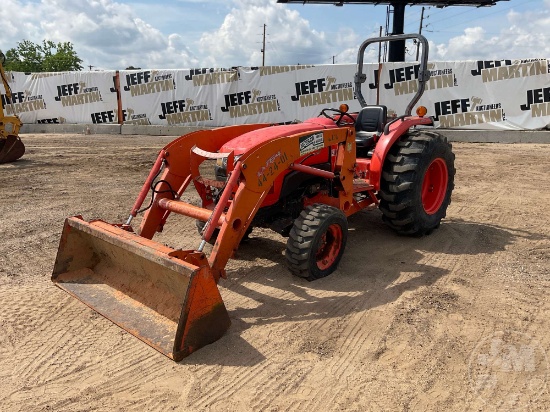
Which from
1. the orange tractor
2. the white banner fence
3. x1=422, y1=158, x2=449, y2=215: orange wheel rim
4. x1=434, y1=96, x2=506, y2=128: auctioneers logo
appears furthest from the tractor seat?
x1=434, y1=96, x2=506, y2=128: auctioneers logo

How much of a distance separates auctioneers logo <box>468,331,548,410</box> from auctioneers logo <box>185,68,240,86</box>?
14763 millimetres

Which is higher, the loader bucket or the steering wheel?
the steering wheel

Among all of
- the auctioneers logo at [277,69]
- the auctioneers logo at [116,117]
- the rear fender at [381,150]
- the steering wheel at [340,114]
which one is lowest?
the rear fender at [381,150]

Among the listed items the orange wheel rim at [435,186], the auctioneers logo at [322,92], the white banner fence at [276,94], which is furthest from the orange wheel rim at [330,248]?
the auctioneers logo at [322,92]

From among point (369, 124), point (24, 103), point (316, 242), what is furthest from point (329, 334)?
point (24, 103)

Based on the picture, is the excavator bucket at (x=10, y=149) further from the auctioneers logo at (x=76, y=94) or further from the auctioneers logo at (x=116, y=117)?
the auctioneers logo at (x=76, y=94)

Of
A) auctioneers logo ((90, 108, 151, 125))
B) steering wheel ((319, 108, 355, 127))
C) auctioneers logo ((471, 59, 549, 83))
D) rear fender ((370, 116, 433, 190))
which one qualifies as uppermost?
auctioneers logo ((471, 59, 549, 83))

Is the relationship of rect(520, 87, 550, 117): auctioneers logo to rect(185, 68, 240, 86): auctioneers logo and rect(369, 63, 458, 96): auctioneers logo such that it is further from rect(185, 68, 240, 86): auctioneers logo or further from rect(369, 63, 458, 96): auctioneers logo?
rect(185, 68, 240, 86): auctioneers logo

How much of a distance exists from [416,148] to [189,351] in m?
3.24

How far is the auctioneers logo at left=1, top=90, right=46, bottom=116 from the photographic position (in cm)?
1855

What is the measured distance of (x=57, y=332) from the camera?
3354 mm

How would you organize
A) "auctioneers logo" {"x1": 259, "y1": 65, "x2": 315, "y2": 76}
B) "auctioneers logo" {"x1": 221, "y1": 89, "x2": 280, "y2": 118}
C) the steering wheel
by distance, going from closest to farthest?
1. the steering wheel
2. "auctioneers logo" {"x1": 259, "y1": 65, "x2": 315, "y2": 76}
3. "auctioneers logo" {"x1": 221, "y1": 89, "x2": 280, "y2": 118}

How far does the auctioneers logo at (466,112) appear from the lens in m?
14.8

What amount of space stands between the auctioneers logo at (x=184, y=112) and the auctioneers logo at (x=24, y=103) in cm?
518
